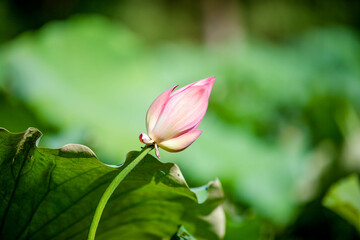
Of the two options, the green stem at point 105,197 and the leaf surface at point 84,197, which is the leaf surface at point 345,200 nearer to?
the leaf surface at point 84,197

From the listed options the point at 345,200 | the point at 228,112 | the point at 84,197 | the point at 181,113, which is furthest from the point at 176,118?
the point at 228,112

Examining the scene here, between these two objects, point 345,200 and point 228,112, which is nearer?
point 345,200

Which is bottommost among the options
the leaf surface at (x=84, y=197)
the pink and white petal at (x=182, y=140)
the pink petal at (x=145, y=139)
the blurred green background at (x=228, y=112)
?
the blurred green background at (x=228, y=112)

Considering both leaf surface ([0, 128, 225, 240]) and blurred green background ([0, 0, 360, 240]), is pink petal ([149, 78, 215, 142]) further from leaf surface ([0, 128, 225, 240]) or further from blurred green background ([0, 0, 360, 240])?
blurred green background ([0, 0, 360, 240])

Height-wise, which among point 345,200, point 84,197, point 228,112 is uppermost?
point 84,197

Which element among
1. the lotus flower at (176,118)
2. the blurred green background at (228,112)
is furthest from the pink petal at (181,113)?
the blurred green background at (228,112)

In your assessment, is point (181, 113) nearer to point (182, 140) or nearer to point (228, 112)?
point (182, 140)

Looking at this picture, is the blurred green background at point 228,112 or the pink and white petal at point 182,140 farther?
the blurred green background at point 228,112

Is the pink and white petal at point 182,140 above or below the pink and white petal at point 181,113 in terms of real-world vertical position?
below
